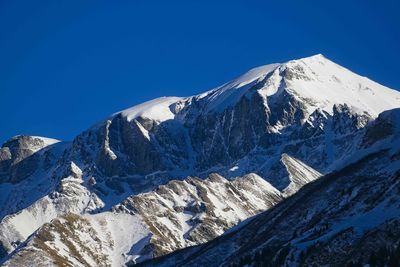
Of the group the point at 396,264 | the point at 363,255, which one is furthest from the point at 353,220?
the point at 396,264

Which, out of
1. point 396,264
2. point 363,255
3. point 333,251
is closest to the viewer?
point 396,264

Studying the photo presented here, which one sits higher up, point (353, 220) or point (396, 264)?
point (353, 220)

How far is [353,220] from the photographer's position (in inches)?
7544

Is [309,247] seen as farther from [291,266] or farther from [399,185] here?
[399,185]

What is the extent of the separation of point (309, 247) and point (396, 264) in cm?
4079

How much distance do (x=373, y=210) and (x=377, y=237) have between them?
25.1 meters

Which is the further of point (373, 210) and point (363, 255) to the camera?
point (373, 210)

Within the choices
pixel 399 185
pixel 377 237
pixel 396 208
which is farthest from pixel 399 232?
pixel 399 185

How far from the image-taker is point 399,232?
539ft

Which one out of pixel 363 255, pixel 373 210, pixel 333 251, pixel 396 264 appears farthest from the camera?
pixel 373 210

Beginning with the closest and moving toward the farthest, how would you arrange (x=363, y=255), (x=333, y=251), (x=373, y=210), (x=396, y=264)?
(x=396, y=264) → (x=363, y=255) → (x=333, y=251) → (x=373, y=210)

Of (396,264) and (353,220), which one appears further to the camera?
(353,220)

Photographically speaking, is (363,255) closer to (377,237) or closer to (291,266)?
(377,237)

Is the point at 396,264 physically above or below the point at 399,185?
below
